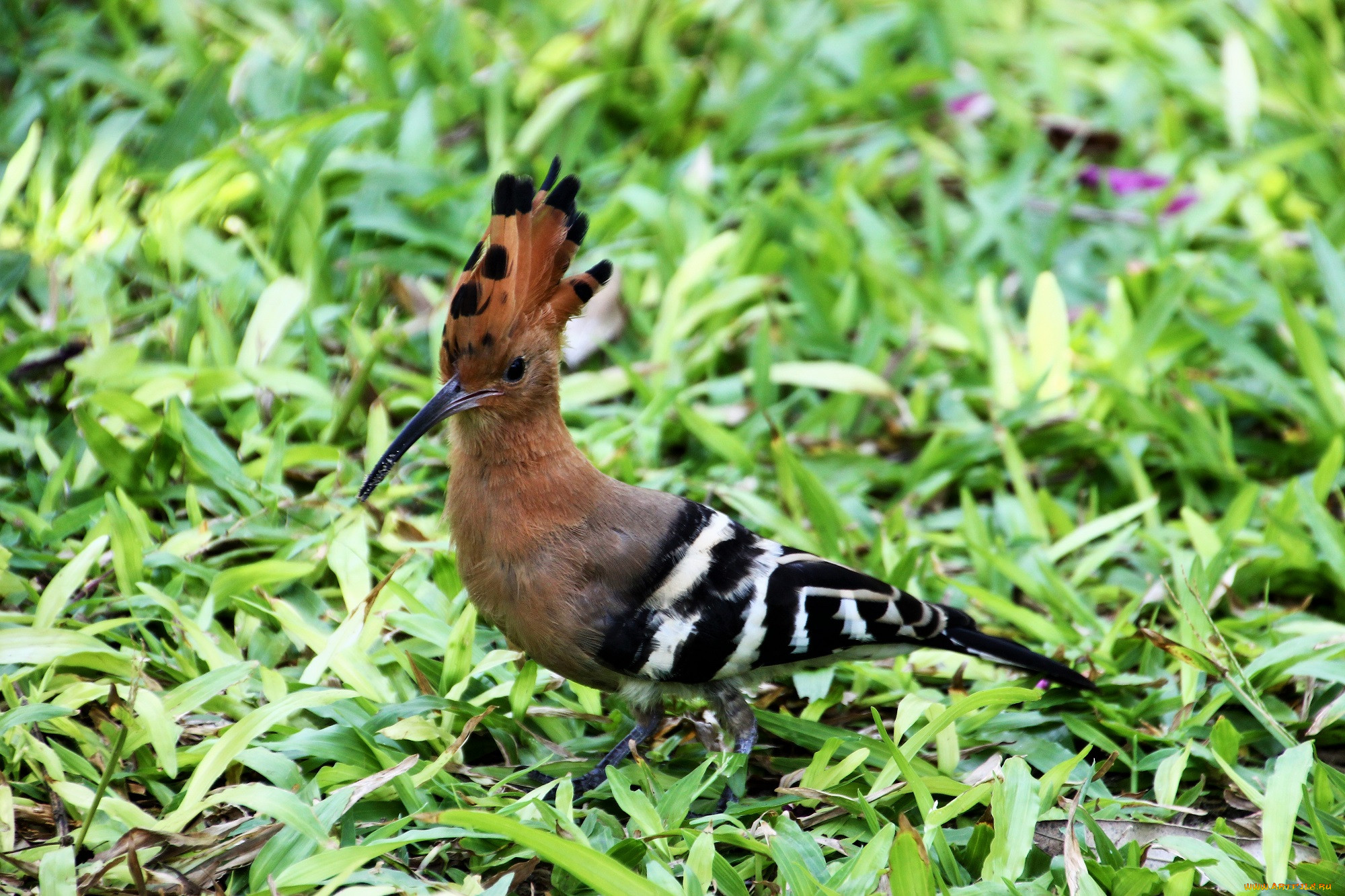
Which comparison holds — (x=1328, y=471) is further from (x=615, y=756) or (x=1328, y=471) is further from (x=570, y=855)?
(x=570, y=855)

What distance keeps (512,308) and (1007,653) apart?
143 centimetres

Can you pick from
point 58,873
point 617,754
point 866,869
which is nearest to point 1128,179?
point 617,754

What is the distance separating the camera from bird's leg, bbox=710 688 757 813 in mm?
2836

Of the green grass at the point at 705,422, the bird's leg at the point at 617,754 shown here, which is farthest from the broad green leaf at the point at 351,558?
the bird's leg at the point at 617,754

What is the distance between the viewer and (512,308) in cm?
268

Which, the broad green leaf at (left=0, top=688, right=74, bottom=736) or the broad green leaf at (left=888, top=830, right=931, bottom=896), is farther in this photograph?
the broad green leaf at (left=0, top=688, right=74, bottom=736)

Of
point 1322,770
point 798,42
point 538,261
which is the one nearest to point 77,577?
point 538,261

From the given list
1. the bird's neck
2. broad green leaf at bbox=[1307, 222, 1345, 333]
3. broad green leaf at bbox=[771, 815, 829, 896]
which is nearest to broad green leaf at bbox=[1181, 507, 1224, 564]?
broad green leaf at bbox=[1307, 222, 1345, 333]

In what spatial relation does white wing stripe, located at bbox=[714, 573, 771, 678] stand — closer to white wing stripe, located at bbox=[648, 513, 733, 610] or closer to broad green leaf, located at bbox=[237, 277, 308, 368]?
white wing stripe, located at bbox=[648, 513, 733, 610]

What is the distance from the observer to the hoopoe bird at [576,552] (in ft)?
8.73

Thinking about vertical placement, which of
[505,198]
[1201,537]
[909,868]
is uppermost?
[505,198]

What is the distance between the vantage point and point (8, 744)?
2592 millimetres

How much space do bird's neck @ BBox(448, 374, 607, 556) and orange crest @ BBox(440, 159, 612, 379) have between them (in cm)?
16

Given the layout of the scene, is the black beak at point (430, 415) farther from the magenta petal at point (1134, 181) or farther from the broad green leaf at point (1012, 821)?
the magenta petal at point (1134, 181)
